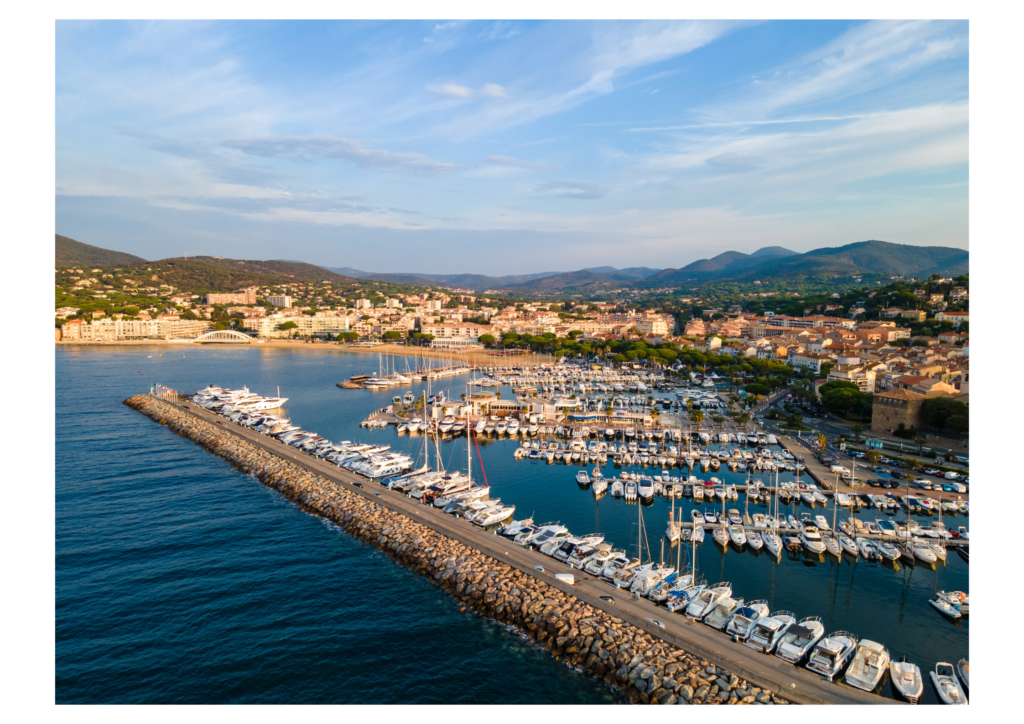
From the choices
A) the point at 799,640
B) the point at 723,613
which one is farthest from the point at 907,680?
the point at 723,613

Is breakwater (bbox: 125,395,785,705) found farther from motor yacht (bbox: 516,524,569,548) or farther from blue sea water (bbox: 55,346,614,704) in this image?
A: motor yacht (bbox: 516,524,569,548)

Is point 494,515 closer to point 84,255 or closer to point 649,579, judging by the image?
point 649,579

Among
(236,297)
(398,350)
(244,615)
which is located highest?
(236,297)

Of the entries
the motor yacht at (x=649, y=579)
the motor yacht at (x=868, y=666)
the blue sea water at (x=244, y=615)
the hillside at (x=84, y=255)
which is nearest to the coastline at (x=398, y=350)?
the blue sea water at (x=244, y=615)

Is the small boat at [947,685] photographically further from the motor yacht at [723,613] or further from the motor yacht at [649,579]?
the motor yacht at [649,579]

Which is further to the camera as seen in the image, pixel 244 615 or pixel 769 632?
pixel 244 615

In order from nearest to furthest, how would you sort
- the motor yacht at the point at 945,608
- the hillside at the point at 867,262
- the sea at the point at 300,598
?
1. the sea at the point at 300,598
2. the motor yacht at the point at 945,608
3. the hillside at the point at 867,262

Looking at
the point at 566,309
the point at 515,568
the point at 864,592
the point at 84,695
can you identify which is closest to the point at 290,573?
the point at 84,695

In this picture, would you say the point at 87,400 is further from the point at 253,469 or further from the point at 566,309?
the point at 566,309
